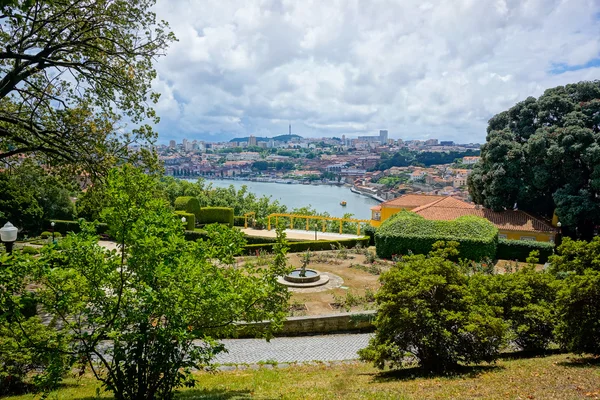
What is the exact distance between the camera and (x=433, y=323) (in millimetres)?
6539

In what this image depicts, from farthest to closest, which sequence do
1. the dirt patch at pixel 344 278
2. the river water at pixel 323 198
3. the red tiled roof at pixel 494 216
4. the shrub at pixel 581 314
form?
1. the river water at pixel 323 198
2. the red tiled roof at pixel 494 216
3. the dirt patch at pixel 344 278
4. the shrub at pixel 581 314

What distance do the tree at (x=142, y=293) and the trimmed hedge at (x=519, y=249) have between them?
55.5 ft

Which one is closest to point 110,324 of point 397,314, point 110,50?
point 397,314

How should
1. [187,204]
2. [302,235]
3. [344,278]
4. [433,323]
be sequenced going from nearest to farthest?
[433,323]
[344,278]
[302,235]
[187,204]

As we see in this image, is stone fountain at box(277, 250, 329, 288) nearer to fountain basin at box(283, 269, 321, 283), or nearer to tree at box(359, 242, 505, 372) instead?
fountain basin at box(283, 269, 321, 283)

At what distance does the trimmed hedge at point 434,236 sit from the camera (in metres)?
16.9

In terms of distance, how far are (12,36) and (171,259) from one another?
6.78 meters

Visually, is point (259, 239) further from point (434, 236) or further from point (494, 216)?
point (494, 216)

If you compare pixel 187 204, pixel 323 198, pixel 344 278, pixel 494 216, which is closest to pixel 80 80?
pixel 344 278

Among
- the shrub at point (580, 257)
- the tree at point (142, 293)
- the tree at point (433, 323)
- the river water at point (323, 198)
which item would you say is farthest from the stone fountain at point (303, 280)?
the river water at point (323, 198)

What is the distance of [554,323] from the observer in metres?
7.24

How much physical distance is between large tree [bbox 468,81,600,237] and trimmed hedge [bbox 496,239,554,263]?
128 inches

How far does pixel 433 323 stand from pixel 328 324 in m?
4.25

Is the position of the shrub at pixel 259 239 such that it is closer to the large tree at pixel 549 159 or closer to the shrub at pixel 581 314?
the large tree at pixel 549 159
